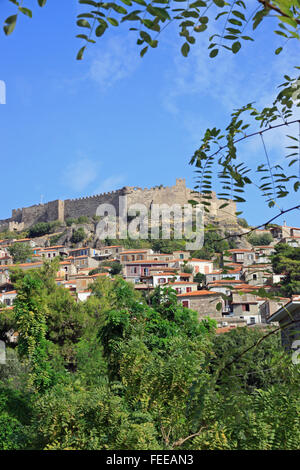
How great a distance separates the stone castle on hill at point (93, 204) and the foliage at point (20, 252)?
16.2 metres

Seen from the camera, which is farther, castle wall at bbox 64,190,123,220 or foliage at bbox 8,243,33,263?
castle wall at bbox 64,190,123,220

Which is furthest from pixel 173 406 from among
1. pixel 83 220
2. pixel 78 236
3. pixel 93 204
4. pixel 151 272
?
pixel 93 204

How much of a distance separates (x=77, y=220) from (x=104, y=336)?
218 feet

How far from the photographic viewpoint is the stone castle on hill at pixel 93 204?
249 feet

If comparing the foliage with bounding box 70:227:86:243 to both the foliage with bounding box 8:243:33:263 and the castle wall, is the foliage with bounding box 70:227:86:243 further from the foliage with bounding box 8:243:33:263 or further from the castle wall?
the castle wall

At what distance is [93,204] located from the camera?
80688mm

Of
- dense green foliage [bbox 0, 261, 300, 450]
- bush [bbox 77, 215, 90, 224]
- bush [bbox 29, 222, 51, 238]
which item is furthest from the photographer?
bush [bbox 29, 222, 51, 238]

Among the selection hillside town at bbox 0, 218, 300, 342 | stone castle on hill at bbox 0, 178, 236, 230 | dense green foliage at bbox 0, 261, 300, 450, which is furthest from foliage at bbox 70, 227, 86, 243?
dense green foliage at bbox 0, 261, 300, 450

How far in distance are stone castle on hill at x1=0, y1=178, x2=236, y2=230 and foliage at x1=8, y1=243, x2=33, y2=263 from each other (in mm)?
16234

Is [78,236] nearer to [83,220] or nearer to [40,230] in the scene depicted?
[83,220]

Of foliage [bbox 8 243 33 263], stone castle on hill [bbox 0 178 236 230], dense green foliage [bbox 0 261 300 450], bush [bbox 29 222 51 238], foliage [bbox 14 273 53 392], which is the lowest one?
dense green foliage [bbox 0 261 300 450]

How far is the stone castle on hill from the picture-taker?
249 ft

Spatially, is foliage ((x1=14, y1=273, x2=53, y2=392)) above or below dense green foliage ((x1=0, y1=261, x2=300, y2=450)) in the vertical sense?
above
